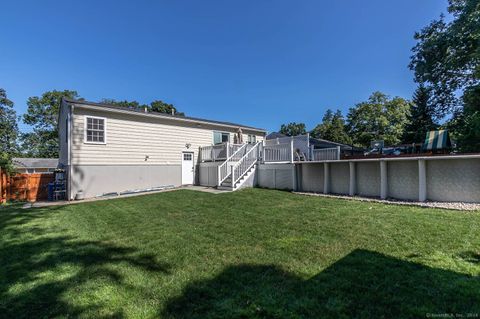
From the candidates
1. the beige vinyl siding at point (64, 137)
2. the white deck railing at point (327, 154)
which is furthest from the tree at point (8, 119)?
the white deck railing at point (327, 154)

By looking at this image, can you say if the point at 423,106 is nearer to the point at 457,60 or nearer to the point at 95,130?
the point at 457,60

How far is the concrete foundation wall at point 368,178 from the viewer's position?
912 centimetres

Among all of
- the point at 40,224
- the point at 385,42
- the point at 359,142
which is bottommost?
the point at 40,224

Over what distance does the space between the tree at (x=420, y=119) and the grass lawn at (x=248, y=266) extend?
20881 millimetres

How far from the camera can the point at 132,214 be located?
282 inches

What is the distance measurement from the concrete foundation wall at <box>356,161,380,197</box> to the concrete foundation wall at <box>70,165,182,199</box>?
9698mm

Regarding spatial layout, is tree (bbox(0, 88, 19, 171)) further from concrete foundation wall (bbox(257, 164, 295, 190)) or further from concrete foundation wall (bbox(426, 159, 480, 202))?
concrete foundation wall (bbox(426, 159, 480, 202))

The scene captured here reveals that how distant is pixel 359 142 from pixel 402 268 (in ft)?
130

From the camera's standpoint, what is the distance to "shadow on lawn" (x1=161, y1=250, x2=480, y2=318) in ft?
7.51

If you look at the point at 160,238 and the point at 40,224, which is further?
the point at 40,224

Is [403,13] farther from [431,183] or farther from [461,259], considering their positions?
[461,259]

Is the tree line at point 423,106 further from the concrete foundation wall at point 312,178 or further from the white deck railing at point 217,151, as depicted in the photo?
the white deck railing at point 217,151

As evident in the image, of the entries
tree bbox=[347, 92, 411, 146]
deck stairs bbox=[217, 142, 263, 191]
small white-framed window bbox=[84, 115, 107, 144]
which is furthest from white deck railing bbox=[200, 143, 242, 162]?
tree bbox=[347, 92, 411, 146]

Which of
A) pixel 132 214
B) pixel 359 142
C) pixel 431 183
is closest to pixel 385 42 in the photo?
pixel 431 183
